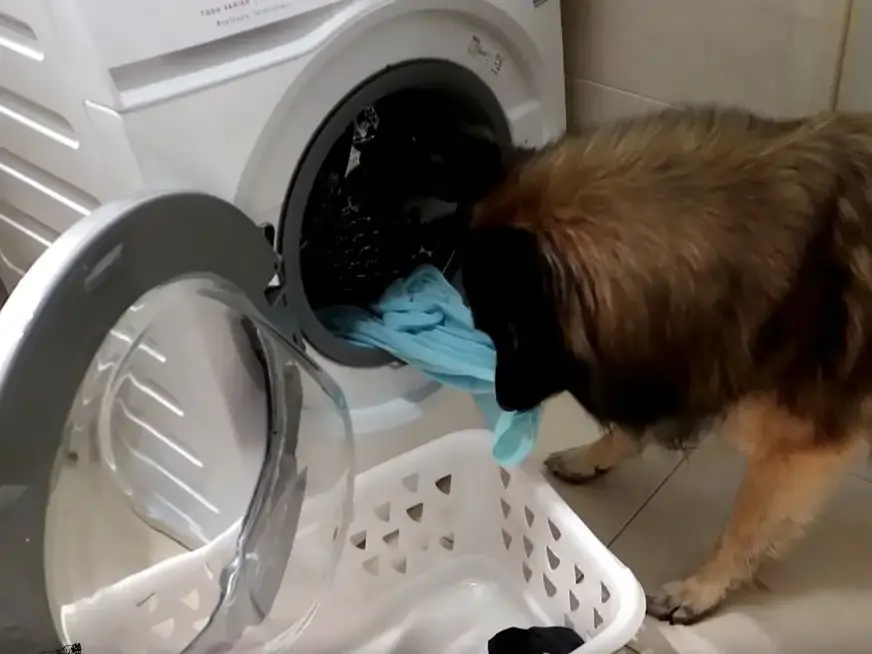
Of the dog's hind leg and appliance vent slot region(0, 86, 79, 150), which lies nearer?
appliance vent slot region(0, 86, 79, 150)

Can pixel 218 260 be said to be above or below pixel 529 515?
above

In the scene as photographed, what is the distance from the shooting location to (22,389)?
2.09 feet

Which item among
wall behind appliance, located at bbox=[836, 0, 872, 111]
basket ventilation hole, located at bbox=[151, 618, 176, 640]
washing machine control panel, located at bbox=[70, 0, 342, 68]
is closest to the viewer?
washing machine control panel, located at bbox=[70, 0, 342, 68]

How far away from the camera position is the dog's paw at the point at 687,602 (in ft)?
4.20

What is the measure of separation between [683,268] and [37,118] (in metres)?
0.72

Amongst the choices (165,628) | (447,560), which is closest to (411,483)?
(447,560)

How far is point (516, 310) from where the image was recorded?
0.90 meters

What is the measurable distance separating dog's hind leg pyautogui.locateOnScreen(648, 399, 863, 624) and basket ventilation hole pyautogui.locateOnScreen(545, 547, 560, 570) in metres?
0.17

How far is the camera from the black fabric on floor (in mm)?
1174

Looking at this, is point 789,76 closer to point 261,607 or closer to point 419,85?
point 419,85

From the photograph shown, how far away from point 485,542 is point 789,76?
2.60 feet

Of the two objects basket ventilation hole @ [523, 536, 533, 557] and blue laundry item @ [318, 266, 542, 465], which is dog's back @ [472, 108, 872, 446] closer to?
blue laundry item @ [318, 266, 542, 465]

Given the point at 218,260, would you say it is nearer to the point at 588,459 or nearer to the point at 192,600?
the point at 192,600

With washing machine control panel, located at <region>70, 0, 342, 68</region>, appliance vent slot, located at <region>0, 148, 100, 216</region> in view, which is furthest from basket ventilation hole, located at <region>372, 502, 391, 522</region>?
washing machine control panel, located at <region>70, 0, 342, 68</region>
